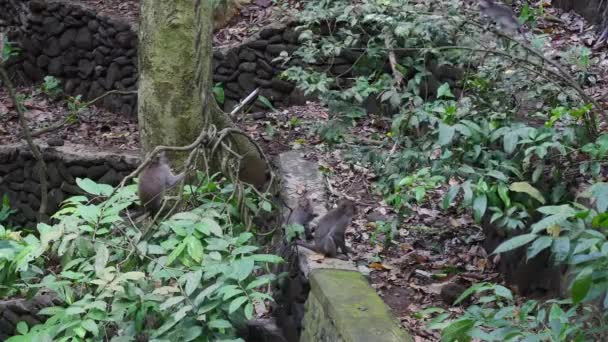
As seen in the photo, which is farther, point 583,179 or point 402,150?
point 402,150

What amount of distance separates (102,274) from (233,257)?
674 mm

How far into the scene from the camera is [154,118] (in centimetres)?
598

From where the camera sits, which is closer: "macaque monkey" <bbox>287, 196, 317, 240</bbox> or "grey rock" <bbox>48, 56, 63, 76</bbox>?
"macaque monkey" <bbox>287, 196, 317, 240</bbox>

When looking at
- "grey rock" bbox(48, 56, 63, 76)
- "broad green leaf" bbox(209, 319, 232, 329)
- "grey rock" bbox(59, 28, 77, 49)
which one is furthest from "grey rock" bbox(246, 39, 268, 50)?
"broad green leaf" bbox(209, 319, 232, 329)

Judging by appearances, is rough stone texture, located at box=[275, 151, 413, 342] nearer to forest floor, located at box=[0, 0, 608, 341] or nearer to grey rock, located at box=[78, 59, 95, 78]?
forest floor, located at box=[0, 0, 608, 341]

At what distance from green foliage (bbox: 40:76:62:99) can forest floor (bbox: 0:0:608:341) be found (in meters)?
0.98

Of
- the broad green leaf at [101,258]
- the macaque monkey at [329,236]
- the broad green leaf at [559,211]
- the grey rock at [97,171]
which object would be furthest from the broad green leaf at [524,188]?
the grey rock at [97,171]

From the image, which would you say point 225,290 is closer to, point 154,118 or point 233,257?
point 233,257

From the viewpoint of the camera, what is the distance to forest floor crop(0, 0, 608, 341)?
5410 mm

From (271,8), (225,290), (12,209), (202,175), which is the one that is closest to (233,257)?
(225,290)

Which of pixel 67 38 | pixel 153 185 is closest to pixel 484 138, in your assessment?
pixel 153 185

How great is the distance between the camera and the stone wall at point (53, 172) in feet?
32.1

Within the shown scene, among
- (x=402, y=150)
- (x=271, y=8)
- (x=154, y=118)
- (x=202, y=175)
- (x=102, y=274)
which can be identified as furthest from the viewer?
(x=271, y=8)

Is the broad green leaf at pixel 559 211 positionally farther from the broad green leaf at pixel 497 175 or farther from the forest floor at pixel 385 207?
the forest floor at pixel 385 207
